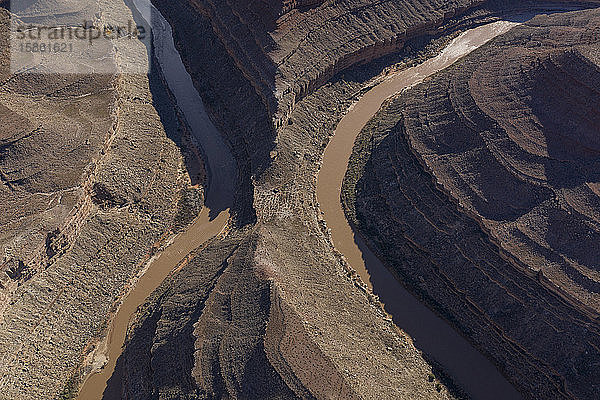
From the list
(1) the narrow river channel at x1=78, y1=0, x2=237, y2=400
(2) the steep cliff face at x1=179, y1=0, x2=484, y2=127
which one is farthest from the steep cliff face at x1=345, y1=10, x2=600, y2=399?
(1) the narrow river channel at x1=78, y1=0, x2=237, y2=400

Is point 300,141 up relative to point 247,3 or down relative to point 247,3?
down

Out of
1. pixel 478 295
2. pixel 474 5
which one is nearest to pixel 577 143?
pixel 478 295

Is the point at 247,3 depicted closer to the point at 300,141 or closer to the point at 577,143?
the point at 300,141

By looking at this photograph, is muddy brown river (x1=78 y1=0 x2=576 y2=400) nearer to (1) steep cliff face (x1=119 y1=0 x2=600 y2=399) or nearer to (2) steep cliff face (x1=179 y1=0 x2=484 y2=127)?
(1) steep cliff face (x1=119 y1=0 x2=600 y2=399)

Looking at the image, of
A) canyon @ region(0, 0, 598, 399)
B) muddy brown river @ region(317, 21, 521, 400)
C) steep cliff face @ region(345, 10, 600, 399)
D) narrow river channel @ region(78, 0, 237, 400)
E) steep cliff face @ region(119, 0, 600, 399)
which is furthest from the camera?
narrow river channel @ region(78, 0, 237, 400)

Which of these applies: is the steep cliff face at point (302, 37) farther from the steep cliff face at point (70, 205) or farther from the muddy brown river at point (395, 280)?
the steep cliff face at point (70, 205)

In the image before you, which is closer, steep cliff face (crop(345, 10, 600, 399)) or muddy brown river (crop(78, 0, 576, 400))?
steep cliff face (crop(345, 10, 600, 399))
